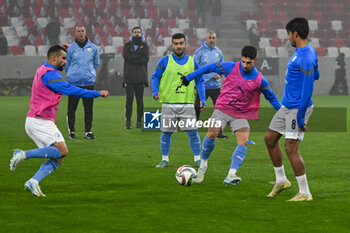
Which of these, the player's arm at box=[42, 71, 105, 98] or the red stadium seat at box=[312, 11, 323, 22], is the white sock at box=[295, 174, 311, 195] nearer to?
the player's arm at box=[42, 71, 105, 98]

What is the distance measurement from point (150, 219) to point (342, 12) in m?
31.6

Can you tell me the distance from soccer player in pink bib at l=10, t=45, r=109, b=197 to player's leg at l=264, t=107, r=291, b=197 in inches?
71.3

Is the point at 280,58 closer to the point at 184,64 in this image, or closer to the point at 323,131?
the point at 323,131

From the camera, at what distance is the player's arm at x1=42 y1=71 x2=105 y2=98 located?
7.37 m

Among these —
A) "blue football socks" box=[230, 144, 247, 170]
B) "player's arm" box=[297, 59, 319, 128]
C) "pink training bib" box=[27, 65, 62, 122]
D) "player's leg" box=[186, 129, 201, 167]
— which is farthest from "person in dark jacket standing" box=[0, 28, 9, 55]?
"player's arm" box=[297, 59, 319, 128]

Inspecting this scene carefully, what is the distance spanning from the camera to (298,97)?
7.12m

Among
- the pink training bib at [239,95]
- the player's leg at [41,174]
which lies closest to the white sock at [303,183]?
the pink training bib at [239,95]

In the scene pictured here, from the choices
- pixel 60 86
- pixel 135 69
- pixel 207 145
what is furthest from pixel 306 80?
pixel 135 69

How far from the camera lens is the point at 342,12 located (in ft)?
118

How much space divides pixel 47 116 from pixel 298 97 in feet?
8.78

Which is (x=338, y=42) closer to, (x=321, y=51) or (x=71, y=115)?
(x=321, y=51)

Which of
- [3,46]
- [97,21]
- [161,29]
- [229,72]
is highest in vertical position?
[97,21]

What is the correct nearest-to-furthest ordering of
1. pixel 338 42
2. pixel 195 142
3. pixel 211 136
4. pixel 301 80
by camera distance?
1. pixel 301 80
2. pixel 211 136
3. pixel 195 142
4. pixel 338 42

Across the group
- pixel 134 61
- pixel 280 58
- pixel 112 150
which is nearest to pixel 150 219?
pixel 112 150
